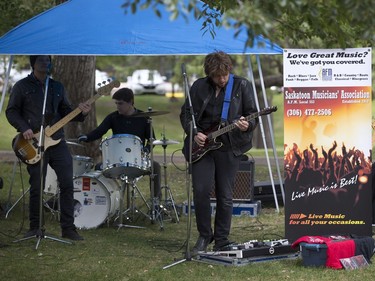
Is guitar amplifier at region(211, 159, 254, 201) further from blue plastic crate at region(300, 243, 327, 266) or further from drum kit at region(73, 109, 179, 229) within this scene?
blue plastic crate at region(300, 243, 327, 266)

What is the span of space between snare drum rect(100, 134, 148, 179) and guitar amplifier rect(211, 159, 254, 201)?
182 cm

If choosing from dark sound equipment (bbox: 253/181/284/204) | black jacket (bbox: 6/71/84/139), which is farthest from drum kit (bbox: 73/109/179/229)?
dark sound equipment (bbox: 253/181/284/204)

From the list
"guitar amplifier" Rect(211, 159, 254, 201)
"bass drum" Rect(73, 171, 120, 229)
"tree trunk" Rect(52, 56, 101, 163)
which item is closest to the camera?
"bass drum" Rect(73, 171, 120, 229)

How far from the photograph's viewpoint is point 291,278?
7465 millimetres

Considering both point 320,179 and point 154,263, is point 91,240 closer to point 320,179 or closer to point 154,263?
point 154,263

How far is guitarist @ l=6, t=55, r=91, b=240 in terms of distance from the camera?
909 centimetres

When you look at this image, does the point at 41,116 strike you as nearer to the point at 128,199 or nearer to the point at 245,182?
the point at 128,199

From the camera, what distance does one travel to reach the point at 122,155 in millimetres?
9906

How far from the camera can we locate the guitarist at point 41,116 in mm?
9086

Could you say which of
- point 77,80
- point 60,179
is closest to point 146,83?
point 77,80

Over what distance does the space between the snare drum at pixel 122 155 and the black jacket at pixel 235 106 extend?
1686 millimetres

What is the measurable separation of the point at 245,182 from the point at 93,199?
219 centimetres

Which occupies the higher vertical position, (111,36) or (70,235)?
(111,36)

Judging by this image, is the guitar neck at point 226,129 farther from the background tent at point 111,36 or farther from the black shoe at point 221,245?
the background tent at point 111,36
